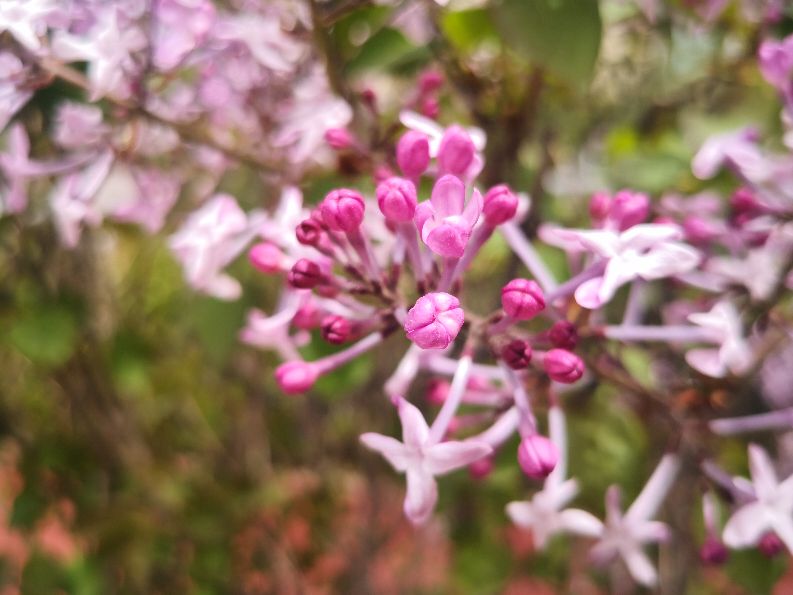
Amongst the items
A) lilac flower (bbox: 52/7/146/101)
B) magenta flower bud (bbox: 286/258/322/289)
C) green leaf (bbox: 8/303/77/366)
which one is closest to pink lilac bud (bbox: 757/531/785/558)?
magenta flower bud (bbox: 286/258/322/289)

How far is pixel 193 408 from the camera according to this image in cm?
124

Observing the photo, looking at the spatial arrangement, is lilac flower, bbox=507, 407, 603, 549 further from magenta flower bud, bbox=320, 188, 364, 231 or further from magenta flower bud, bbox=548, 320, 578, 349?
magenta flower bud, bbox=320, 188, 364, 231

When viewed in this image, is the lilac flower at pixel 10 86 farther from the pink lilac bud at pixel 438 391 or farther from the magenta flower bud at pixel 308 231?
the pink lilac bud at pixel 438 391

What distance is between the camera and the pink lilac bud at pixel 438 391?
1.63 feet

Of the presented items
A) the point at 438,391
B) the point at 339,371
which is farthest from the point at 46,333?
the point at 438,391

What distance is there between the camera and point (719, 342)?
466 mm

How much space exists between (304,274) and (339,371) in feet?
0.70

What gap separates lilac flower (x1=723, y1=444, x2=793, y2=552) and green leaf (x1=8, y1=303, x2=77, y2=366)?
646 millimetres

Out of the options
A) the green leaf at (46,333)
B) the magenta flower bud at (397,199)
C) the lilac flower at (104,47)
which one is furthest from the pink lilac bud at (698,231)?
the green leaf at (46,333)

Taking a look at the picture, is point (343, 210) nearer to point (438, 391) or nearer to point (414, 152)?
point (414, 152)

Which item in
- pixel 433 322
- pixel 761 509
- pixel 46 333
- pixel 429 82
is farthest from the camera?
pixel 46 333

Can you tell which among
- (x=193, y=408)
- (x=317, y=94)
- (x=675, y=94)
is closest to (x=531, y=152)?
(x=675, y=94)

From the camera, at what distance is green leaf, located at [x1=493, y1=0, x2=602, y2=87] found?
1.58ft

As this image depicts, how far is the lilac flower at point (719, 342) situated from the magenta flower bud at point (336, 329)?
213 mm
